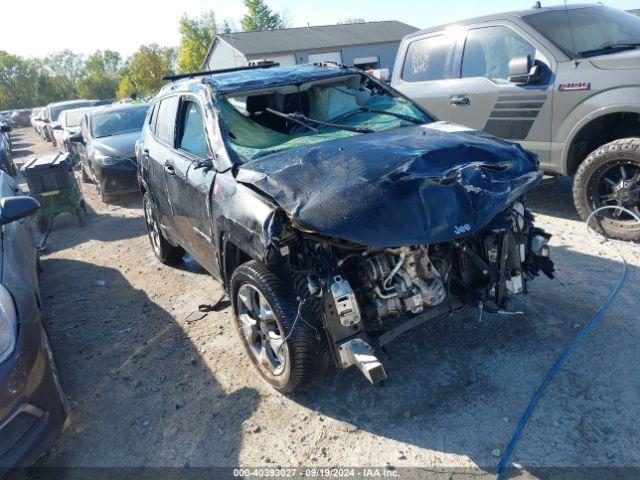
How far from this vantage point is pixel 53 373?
2922 millimetres

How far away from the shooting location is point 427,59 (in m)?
6.74

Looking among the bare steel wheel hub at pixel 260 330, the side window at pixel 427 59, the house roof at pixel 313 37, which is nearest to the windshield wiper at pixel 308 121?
the bare steel wheel hub at pixel 260 330

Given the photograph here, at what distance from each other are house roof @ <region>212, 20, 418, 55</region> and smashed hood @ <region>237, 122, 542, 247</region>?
35544 mm

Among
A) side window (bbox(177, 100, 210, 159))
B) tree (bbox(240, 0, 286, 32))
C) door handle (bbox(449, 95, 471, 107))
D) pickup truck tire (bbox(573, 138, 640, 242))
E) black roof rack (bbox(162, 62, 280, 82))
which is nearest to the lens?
side window (bbox(177, 100, 210, 159))

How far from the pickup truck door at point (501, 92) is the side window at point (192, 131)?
3.49m

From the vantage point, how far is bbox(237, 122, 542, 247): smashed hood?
8.84ft

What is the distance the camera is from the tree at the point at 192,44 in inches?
1842

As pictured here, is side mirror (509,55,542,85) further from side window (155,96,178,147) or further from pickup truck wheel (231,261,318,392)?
pickup truck wheel (231,261,318,392)

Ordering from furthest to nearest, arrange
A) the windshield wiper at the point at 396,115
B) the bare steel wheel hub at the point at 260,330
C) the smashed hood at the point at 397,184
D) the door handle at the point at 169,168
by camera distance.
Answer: the door handle at the point at 169,168 → the windshield wiper at the point at 396,115 → the bare steel wheel hub at the point at 260,330 → the smashed hood at the point at 397,184

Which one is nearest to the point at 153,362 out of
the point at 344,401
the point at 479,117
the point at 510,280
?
the point at 344,401

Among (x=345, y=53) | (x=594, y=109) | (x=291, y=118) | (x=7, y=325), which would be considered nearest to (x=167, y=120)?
(x=291, y=118)

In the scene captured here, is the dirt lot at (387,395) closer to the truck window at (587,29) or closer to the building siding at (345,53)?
the truck window at (587,29)

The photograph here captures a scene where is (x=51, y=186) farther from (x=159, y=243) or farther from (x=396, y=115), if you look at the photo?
(x=396, y=115)

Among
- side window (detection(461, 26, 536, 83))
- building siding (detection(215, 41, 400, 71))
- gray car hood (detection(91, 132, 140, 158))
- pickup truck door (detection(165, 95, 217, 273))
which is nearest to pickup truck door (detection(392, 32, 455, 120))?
side window (detection(461, 26, 536, 83))
